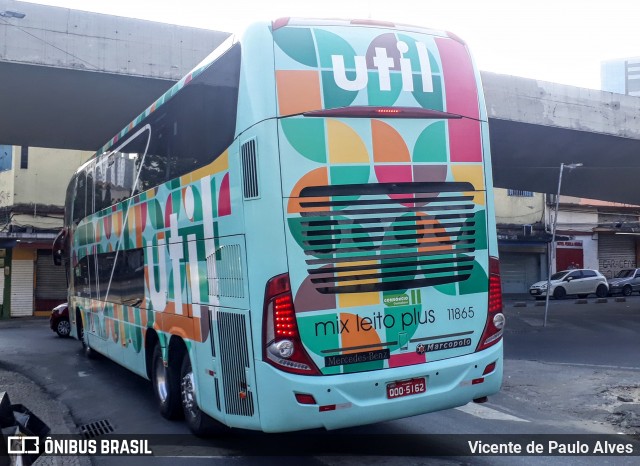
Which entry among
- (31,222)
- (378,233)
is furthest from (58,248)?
(31,222)

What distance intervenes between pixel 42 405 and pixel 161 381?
2.48m

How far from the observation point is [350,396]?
231 inches

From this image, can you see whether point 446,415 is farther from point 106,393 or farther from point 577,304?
point 577,304

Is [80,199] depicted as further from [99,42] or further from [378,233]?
[378,233]

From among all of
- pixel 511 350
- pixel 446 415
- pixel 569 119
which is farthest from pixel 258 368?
pixel 569 119

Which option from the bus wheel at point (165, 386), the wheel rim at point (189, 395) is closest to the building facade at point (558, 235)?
the bus wheel at point (165, 386)

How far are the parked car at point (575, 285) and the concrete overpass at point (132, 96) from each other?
1371 centimetres

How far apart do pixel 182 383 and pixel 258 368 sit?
7.98ft

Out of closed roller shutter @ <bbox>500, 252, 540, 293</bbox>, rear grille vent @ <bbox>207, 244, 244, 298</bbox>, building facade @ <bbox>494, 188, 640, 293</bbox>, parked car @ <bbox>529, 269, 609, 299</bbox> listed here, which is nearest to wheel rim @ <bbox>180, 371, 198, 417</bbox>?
rear grille vent @ <bbox>207, 244, 244, 298</bbox>

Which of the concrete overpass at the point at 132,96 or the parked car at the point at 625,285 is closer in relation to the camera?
the concrete overpass at the point at 132,96

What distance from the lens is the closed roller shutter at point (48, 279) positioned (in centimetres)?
3191

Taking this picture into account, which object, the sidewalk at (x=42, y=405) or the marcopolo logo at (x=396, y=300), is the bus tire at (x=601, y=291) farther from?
the marcopolo logo at (x=396, y=300)

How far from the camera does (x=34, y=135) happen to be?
61.1ft

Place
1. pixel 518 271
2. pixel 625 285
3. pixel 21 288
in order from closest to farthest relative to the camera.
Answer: pixel 21 288 → pixel 625 285 → pixel 518 271
